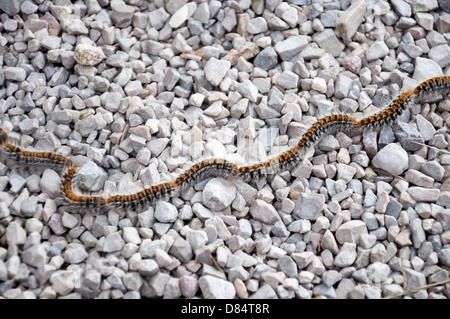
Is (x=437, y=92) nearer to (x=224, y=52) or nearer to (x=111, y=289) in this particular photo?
(x=224, y=52)

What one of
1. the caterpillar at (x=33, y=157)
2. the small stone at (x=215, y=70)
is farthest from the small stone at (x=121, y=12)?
the caterpillar at (x=33, y=157)

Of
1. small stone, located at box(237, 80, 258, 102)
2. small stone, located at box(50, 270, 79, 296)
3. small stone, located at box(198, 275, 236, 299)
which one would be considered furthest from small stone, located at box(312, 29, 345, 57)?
small stone, located at box(50, 270, 79, 296)

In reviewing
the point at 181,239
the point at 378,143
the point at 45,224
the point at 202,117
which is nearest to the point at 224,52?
the point at 202,117

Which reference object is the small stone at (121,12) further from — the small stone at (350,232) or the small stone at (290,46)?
the small stone at (350,232)

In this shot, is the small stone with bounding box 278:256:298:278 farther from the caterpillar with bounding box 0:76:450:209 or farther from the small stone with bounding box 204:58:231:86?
the small stone with bounding box 204:58:231:86

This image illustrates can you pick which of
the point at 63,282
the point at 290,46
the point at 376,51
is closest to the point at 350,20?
the point at 376,51

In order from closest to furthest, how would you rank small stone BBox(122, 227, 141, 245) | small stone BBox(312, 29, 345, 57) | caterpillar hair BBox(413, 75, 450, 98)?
small stone BBox(122, 227, 141, 245) < caterpillar hair BBox(413, 75, 450, 98) < small stone BBox(312, 29, 345, 57)

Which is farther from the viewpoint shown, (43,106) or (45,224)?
(43,106)
